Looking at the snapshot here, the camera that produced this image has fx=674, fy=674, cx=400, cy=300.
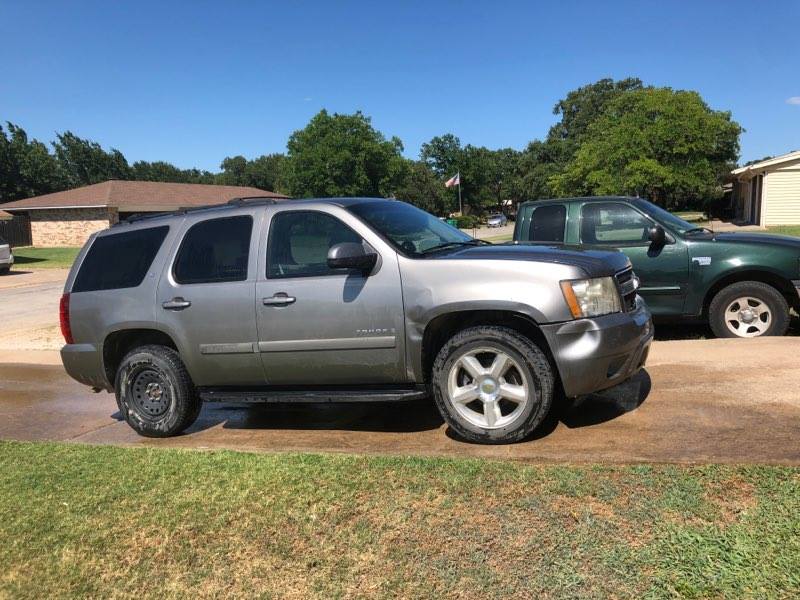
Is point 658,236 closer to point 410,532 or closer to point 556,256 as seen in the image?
point 556,256

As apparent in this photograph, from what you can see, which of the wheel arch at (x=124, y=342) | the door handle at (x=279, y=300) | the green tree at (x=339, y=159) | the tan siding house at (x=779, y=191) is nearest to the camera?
the door handle at (x=279, y=300)

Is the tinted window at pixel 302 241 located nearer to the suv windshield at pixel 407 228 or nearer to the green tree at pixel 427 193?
the suv windshield at pixel 407 228

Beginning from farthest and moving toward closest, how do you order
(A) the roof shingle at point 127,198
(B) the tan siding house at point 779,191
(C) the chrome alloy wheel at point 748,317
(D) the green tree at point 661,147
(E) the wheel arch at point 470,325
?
(A) the roof shingle at point 127,198 < (D) the green tree at point 661,147 < (B) the tan siding house at point 779,191 < (C) the chrome alloy wheel at point 748,317 < (E) the wheel arch at point 470,325

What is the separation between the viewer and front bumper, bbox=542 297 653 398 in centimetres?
432

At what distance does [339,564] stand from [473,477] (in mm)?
1067

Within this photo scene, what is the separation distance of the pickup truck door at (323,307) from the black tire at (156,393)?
2.78ft

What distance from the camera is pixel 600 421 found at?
4930mm

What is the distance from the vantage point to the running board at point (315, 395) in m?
4.77

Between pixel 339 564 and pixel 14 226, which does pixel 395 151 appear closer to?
pixel 14 226

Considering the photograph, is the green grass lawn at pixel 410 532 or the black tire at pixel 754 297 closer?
the green grass lawn at pixel 410 532

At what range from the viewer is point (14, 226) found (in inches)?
1828

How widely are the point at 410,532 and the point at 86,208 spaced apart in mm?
46940

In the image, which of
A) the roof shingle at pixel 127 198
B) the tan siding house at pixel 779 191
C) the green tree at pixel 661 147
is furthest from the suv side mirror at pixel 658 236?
the roof shingle at pixel 127 198

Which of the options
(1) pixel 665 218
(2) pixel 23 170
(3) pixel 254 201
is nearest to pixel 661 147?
(1) pixel 665 218
